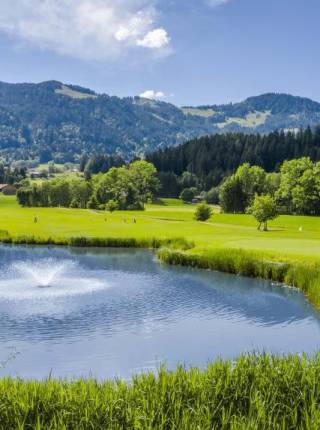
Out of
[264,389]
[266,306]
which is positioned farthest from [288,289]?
[264,389]

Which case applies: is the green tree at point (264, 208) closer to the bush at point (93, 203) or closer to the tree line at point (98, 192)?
the tree line at point (98, 192)

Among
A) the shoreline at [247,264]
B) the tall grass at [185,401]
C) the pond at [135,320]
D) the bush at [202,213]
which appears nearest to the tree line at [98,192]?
the bush at [202,213]

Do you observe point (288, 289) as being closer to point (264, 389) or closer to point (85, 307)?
point (85, 307)

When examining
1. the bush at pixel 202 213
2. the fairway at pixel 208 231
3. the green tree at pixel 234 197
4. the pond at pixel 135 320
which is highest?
the green tree at pixel 234 197

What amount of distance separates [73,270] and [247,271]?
18.4m

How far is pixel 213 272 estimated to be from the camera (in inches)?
2169

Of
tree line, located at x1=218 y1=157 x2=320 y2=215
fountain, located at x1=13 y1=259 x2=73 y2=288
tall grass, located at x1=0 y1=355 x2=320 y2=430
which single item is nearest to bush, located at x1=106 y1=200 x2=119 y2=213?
tree line, located at x1=218 y1=157 x2=320 y2=215

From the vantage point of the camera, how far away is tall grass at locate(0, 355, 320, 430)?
14.0 metres

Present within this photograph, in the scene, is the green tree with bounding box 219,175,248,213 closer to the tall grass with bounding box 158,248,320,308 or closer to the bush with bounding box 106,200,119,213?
the bush with bounding box 106,200,119,213

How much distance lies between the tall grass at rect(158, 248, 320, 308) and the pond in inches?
48.4

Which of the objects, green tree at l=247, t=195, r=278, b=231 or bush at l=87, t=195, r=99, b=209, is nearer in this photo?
green tree at l=247, t=195, r=278, b=231

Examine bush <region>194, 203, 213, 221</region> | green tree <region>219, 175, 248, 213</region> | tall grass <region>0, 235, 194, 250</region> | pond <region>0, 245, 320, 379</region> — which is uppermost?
green tree <region>219, 175, 248, 213</region>

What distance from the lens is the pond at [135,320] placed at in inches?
1082

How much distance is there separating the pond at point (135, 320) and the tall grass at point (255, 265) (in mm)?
1231
